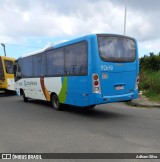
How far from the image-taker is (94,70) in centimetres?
1138

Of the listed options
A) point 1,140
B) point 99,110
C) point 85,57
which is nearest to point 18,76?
point 99,110

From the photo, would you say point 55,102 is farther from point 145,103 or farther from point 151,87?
point 151,87

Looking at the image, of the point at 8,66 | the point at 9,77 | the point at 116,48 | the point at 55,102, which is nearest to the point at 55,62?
the point at 55,102

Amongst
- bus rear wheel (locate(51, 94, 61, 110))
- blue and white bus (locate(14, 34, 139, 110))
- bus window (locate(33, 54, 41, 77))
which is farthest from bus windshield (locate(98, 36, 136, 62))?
bus window (locate(33, 54, 41, 77))

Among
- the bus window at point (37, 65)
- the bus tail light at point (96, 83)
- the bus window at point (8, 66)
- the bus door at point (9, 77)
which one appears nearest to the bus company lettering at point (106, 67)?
the bus tail light at point (96, 83)

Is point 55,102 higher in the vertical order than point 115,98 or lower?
lower

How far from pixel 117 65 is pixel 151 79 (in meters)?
9.62

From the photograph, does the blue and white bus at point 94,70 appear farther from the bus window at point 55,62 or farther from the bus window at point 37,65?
the bus window at point 37,65

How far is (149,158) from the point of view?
648cm

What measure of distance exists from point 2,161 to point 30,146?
1.24 m

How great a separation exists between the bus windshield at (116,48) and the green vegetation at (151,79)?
5.50 metres

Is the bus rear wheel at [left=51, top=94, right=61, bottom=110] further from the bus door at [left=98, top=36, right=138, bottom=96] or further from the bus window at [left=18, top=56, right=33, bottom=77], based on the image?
the bus door at [left=98, top=36, right=138, bottom=96]

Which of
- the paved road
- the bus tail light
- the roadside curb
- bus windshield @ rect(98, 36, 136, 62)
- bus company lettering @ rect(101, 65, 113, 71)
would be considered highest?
bus windshield @ rect(98, 36, 136, 62)

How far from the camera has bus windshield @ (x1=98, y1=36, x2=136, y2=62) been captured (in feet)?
38.3
